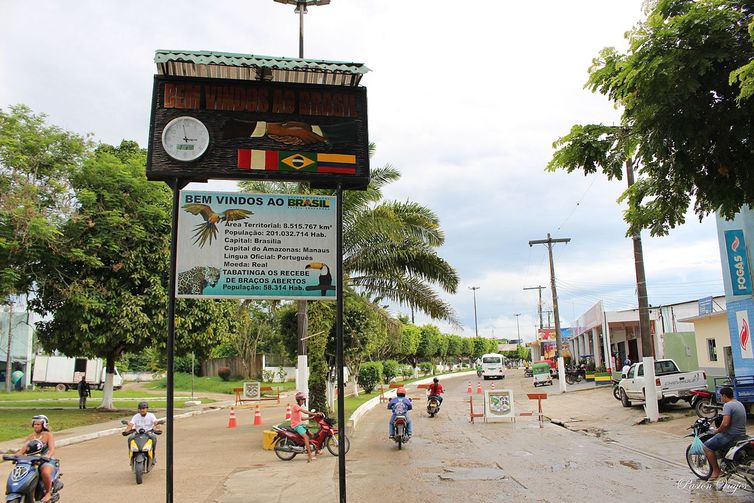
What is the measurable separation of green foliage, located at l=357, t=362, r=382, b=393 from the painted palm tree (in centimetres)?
2018

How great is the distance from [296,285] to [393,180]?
39.4ft

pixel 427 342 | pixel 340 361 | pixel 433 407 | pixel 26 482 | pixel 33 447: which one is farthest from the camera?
pixel 427 342

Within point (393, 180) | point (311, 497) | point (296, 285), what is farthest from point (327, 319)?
point (296, 285)

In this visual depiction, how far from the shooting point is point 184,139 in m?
7.16

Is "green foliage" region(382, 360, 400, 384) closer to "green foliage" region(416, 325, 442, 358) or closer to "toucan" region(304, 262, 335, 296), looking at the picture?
"green foliage" region(416, 325, 442, 358)

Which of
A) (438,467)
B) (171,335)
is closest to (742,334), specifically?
(438,467)

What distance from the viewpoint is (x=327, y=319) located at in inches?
743

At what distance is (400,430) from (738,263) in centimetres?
1064

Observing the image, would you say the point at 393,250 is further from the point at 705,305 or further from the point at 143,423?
the point at 705,305

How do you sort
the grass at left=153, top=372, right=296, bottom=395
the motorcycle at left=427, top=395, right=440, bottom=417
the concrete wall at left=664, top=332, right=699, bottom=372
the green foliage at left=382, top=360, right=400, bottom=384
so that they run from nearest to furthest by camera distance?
the motorcycle at left=427, top=395, right=440, bottom=417, the concrete wall at left=664, top=332, right=699, bottom=372, the green foliage at left=382, top=360, right=400, bottom=384, the grass at left=153, top=372, right=296, bottom=395

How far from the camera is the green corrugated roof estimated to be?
6801 millimetres

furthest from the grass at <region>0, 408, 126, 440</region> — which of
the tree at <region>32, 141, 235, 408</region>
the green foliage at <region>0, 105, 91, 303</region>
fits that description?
the green foliage at <region>0, 105, 91, 303</region>

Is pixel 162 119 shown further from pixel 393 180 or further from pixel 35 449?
pixel 393 180

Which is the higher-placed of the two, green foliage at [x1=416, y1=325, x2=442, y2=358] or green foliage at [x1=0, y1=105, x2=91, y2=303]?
green foliage at [x1=0, y1=105, x2=91, y2=303]
